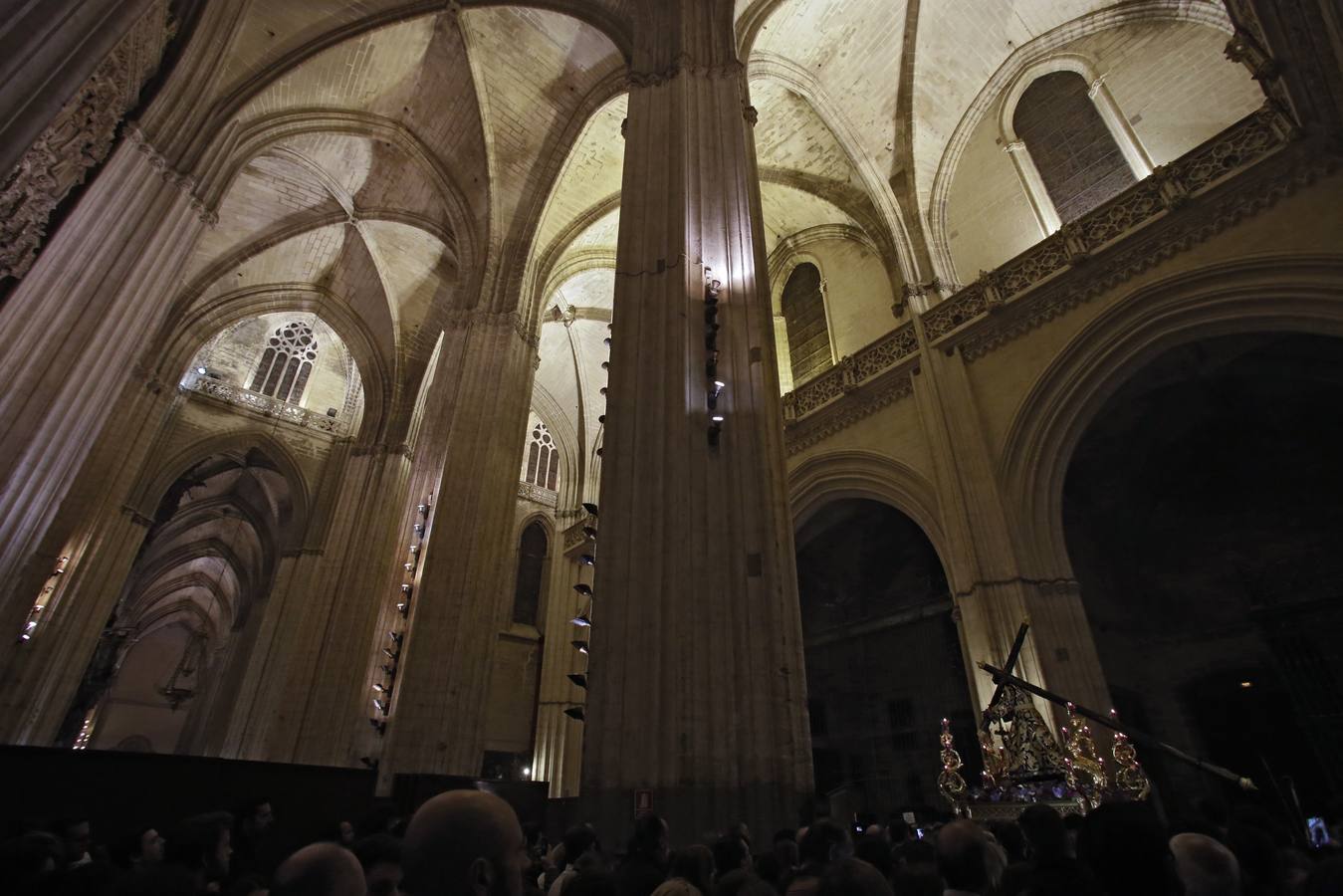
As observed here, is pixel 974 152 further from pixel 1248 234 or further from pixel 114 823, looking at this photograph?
pixel 114 823

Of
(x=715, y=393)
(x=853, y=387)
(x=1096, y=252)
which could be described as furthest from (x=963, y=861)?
(x=853, y=387)

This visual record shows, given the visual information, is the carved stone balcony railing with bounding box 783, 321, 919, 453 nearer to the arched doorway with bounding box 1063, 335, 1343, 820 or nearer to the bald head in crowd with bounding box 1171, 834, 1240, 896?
the arched doorway with bounding box 1063, 335, 1343, 820

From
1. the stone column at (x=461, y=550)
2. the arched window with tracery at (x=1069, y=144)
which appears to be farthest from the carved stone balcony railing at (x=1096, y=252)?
the stone column at (x=461, y=550)

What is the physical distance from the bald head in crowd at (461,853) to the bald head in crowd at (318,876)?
0.44 feet

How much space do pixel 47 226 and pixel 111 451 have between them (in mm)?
8032

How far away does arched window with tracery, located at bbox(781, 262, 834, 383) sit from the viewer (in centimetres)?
1359

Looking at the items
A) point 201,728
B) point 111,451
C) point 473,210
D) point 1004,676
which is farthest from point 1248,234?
point 201,728

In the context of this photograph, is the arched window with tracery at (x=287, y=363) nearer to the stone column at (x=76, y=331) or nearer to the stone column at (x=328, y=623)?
the stone column at (x=328, y=623)

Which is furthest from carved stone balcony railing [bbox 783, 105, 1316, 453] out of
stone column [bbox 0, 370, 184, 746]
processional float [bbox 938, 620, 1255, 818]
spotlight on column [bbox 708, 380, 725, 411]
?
stone column [bbox 0, 370, 184, 746]

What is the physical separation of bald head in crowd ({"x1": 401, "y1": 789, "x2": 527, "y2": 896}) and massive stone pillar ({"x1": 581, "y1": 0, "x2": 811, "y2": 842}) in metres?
3.25

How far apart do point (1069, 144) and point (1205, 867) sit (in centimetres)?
1241

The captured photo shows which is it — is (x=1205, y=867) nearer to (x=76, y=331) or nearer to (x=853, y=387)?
(x=76, y=331)

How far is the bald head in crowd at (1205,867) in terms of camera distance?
5.06ft

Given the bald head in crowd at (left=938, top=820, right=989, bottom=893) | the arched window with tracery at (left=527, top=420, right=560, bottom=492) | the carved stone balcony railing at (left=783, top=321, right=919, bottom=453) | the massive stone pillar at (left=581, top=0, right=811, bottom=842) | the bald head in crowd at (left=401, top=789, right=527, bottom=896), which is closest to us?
the bald head in crowd at (left=401, top=789, right=527, bottom=896)
